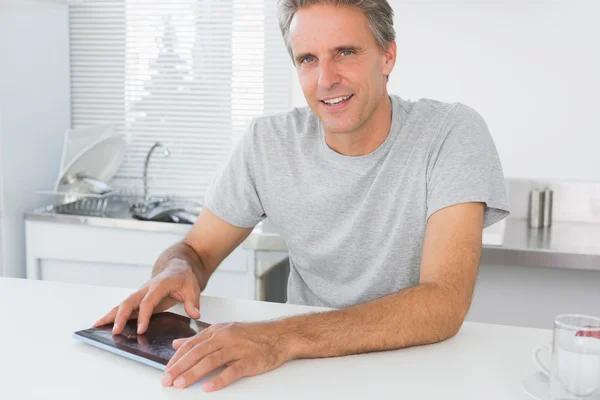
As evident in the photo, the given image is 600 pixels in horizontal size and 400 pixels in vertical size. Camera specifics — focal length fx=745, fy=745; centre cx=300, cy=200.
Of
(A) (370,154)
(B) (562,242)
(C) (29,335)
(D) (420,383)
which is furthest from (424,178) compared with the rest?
(B) (562,242)

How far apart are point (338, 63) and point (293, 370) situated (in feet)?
2.40

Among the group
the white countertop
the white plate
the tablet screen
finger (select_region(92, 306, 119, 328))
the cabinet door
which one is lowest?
the cabinet door

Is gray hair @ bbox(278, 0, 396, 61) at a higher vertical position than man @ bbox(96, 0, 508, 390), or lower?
higher

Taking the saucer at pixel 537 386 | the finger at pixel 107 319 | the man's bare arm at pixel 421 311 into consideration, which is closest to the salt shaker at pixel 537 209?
the man's bare arm at pixel 421 311

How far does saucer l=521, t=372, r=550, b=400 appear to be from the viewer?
1008 mm

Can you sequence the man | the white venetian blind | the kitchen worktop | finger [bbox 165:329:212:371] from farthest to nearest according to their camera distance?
the white venetian blind
the kitchen worktop
the man
finger [bbox 165:329:212:371]

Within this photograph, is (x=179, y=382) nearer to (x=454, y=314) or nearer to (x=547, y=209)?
(x=454, y=314)

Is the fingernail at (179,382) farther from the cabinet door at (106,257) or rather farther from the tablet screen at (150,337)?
the cabinet door at (106,257)

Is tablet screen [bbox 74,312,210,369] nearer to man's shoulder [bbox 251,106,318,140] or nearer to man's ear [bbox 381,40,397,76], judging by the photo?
man's shoulder [bbox 251,106,318,140]

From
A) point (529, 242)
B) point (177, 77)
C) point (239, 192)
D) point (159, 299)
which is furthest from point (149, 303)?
point (177, 77)

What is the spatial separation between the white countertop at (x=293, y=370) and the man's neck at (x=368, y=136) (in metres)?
0.47

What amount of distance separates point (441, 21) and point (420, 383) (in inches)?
84.0

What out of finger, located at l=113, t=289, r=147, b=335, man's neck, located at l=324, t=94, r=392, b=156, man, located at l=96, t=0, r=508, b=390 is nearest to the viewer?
finger, located at l=113, t=289, r=147, b=335

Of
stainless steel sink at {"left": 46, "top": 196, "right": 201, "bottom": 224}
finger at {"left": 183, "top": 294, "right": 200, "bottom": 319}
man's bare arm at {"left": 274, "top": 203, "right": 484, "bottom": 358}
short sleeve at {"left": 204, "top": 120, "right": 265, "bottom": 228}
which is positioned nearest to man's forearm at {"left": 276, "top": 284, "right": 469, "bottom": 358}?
man's bare arm at {"left": 274, "top": 203, "right": 484, "bottom": 358}
